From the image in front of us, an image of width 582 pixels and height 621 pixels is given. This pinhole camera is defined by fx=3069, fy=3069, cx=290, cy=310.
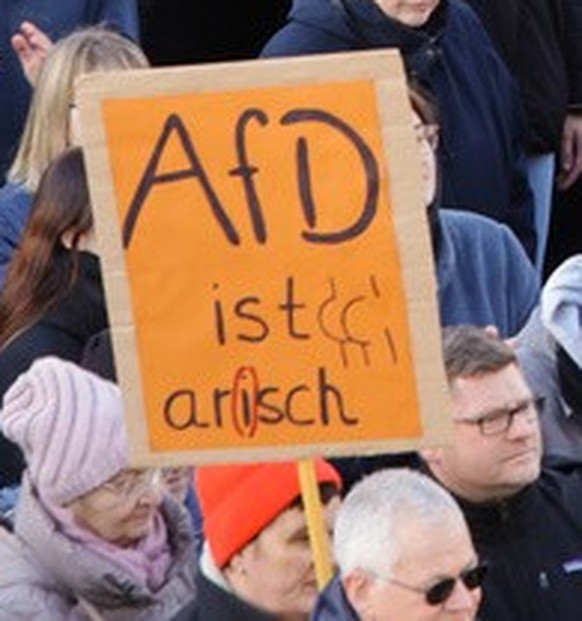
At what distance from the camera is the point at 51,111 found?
7848mm

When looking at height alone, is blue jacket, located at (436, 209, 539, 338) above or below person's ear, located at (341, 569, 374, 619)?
below

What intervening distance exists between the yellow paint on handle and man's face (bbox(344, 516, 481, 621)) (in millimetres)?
103

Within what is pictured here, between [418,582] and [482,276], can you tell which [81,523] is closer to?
[418,582]

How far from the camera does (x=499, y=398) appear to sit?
6270 millimetres

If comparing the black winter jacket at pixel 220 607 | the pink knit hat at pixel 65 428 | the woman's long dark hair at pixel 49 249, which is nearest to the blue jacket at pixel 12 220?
the woman's long dark hair at pixel 49 249

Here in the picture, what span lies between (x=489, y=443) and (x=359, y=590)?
2.88 ft

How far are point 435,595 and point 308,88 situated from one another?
93cm

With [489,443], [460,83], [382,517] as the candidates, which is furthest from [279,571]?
[460,83]

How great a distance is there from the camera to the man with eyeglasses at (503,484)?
20.6ft

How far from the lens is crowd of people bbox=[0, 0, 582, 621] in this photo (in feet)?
18.0

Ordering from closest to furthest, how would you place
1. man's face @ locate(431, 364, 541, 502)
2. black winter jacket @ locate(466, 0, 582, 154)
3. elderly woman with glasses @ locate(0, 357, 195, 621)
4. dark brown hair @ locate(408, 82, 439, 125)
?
1. elderly woman with glasses @ locate(0, 357, 195, 621)
2. man's face @ locate(431, 364, 541, 502)
3. dark brown hair @ locate(408, 82, 439, 125)
4. black winter jacket @ locate(466, 0, 582, 154)

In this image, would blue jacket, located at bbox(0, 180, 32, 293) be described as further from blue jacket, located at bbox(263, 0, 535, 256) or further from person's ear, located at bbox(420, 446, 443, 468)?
person's ear, located at bbox(420, 446, 443, 468)

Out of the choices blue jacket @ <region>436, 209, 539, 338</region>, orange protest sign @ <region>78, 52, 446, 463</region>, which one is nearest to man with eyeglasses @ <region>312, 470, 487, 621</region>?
orange protest sign @ <region>78, 52, 446, 463</region>

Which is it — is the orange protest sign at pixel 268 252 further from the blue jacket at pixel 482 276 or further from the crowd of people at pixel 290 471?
the blue jacket at pixel 482 276
